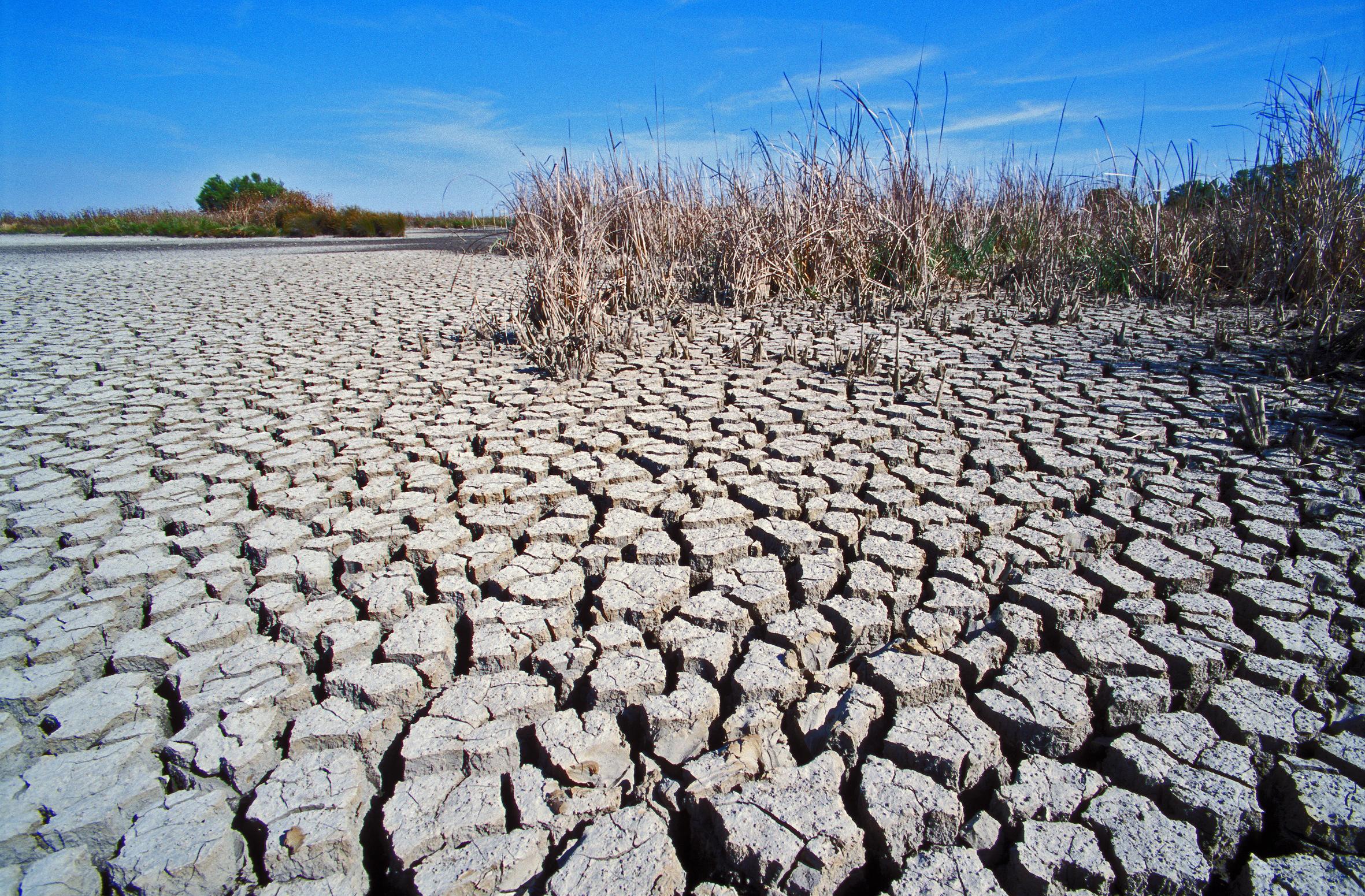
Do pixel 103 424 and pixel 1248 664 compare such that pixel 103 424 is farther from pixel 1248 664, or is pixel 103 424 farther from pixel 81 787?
pixel 1248 664

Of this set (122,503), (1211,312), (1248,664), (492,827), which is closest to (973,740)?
(1248,664)

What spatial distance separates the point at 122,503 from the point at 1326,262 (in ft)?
20.1

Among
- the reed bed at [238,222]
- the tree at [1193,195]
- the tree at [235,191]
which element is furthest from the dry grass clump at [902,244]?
the tree at [235,191]

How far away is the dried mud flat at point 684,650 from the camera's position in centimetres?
109

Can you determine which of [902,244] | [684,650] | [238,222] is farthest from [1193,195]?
[238,222]

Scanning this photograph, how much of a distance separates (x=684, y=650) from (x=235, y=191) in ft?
95.9

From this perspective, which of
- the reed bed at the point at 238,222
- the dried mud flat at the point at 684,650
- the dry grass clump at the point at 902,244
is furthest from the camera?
the reed bed at the point at 238,222

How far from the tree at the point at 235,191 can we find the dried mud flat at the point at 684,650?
22.7 m

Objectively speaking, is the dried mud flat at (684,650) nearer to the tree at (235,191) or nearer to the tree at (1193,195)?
the tree at (1193,195)

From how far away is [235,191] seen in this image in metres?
24.5

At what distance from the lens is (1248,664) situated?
138cm

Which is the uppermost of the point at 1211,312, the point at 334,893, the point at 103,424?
the point at 1211,312

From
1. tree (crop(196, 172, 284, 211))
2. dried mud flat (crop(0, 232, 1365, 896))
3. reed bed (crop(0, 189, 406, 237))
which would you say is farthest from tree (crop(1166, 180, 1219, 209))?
tree (crop(196, 172, 284, 211))

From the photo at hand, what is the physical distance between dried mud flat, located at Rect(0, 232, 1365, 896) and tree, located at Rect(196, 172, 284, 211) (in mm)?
22664
